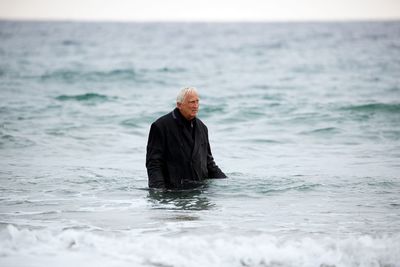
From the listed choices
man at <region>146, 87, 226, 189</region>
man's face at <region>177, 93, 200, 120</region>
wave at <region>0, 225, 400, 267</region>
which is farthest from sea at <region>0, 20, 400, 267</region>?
man's face at <region>177, 93, 200, 120</region>

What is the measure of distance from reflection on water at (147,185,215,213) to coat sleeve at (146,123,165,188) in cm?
24

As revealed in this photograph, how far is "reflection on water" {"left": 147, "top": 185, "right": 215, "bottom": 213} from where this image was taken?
27.2 ft

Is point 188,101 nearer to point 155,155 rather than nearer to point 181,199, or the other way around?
point 155,155

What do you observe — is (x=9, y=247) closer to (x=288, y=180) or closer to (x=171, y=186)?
(x=171, y=186)

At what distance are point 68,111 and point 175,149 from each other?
12.5 m

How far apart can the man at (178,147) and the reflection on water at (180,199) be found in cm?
11

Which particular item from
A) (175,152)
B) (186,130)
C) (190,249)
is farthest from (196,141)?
(190,249)

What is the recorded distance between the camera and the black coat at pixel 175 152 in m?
8.26

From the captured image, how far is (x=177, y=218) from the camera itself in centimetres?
771

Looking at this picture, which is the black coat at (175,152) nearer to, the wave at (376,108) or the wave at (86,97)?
the wave at (376,108)

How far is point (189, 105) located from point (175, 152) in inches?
24.5

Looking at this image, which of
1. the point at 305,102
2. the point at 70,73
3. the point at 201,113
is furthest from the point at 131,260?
the point at 70,73

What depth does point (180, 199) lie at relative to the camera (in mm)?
8508

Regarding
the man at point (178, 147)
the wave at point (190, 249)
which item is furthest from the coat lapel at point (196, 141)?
the wave at point (190, 249)
